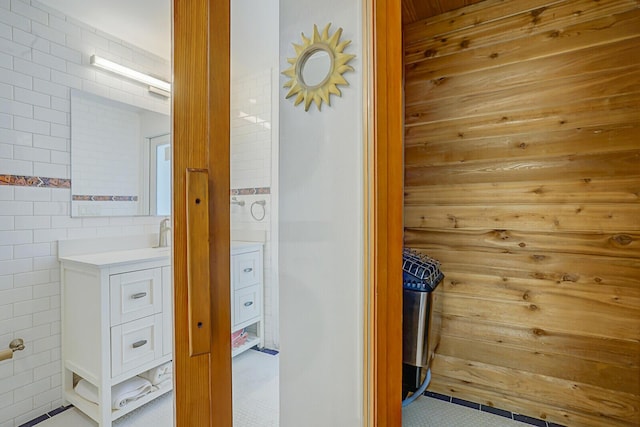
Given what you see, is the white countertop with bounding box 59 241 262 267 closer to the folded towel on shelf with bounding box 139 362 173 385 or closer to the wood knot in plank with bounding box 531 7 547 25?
the folded towel on shelf with bounding box 139 362 173 385

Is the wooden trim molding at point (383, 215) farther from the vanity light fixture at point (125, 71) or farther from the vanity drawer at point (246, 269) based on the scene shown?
the vanity light fixture at point (125, 71)

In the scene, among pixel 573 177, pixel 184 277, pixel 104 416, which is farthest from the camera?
pixel 573 177

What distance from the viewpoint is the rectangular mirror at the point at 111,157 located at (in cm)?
182

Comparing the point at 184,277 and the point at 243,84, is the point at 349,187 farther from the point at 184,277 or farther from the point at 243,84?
the point at 184,277

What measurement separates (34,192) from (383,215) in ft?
6.19

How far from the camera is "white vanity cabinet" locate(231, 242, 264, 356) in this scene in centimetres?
60

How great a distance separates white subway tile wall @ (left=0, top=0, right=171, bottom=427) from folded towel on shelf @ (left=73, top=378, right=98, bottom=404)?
0.43 ft

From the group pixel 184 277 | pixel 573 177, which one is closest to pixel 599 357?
pixel 573 177

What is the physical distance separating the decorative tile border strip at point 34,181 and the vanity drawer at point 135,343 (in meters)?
0.89

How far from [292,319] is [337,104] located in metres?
0.63

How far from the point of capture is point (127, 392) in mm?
1605

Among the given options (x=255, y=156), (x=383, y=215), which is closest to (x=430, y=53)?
(x=383, y=215)

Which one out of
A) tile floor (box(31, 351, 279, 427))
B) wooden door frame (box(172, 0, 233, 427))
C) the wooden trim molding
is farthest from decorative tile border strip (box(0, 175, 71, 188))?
the wooden trim molding

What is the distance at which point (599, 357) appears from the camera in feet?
5.15
